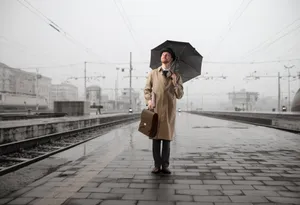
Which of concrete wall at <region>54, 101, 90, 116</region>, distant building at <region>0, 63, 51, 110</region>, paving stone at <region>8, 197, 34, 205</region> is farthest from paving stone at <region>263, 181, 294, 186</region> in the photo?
distant building at <region>0, 63, 51, 110</region>

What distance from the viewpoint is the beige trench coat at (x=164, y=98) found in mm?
4051

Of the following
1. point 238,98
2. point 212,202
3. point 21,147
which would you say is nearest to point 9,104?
point 21,147

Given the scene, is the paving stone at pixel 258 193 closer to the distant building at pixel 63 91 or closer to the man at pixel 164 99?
the man at pixel 164 99

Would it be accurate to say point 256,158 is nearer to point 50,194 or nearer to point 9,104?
point 50,194

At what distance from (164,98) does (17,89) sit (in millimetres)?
39163

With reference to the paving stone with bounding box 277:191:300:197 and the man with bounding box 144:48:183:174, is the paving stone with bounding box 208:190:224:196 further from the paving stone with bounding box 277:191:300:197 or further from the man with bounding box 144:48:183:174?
the man with bounding box 144:48:183:174

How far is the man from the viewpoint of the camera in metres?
4.06

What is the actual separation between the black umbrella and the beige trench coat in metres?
0.71

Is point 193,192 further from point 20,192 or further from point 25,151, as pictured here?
point 25,151

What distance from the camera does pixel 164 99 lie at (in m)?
4.12

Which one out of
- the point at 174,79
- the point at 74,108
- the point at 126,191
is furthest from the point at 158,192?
the point at 74,108

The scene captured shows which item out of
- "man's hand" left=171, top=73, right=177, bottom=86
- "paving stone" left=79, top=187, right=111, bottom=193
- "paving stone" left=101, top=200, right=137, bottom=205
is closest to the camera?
"paving stone" left=101, top=200, right=137, bottom=205

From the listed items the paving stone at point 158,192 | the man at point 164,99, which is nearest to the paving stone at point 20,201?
the paving stone at point 158,192

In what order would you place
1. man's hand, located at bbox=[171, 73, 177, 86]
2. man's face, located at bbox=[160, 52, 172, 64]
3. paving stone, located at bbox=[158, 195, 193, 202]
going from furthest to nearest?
man's face, located at bbox=[160, 52, 172, 64], man's hand, located at bbox=[171, 73, 177, 86], paving stone, located at bbox=[158, 195, 193, 202]
